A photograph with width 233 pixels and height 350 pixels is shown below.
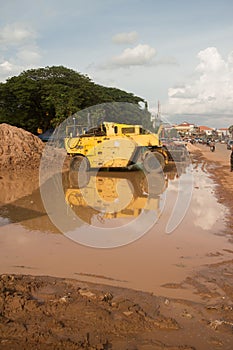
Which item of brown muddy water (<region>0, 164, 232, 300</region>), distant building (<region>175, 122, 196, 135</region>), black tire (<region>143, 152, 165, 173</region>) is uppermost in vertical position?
distant building (<region>175, 122, 196, 135</region>)

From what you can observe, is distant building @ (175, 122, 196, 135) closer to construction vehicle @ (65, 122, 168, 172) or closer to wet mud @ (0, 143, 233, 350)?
construction vehicle @ (65, 122, 168, 172)

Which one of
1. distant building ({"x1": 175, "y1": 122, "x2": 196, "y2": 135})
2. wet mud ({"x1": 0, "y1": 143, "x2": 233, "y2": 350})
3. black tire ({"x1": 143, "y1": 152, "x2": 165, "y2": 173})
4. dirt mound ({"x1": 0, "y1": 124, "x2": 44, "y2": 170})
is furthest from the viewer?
distant building ({"x1": 175, "y1": 122, "x2": 196, "y2": 135})

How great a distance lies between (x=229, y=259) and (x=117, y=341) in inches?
119

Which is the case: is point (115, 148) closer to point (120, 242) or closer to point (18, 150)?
point (18, 150)

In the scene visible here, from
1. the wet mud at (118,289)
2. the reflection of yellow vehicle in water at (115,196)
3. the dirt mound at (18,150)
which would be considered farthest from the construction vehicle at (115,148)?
the wet mud at (118,289)

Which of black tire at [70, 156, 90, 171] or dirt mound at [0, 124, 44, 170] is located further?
dirt mound at [0, 124, 44, 170]

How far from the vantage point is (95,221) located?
8.07 meters

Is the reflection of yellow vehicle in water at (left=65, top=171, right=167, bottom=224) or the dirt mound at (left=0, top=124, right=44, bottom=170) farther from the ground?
the dirt mound at (left=0, top=124, right=44, bottom=170)

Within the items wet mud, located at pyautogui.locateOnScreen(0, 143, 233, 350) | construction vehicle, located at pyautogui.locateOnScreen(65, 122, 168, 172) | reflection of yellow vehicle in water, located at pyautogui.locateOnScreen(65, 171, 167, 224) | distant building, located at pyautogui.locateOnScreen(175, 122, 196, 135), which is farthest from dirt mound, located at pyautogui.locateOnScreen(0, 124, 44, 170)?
distant building, located at pyautogui.locateOnScreen(175, 122, 196, 135)

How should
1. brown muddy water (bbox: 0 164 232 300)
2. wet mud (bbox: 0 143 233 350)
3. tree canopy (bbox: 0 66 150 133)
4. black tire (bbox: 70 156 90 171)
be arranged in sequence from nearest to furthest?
1. wet mud (bbox: 0 143 233 350)
2. brown muddy water (bbox: 0 164 232 300)
3. black tire (bbox: 70 156 90 171)
4. tree canopy (bbox: 0 66 150 133)

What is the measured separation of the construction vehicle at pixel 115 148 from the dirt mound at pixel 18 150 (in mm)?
3178

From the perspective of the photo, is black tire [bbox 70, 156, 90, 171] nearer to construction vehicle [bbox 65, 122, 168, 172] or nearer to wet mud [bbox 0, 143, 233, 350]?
construction vehicle [bbox 65, 122, 168, 172]

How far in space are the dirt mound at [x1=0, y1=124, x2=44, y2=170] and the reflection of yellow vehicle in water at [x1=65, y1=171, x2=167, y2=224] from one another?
4773 mm

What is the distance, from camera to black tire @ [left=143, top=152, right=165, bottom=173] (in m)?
17.1
